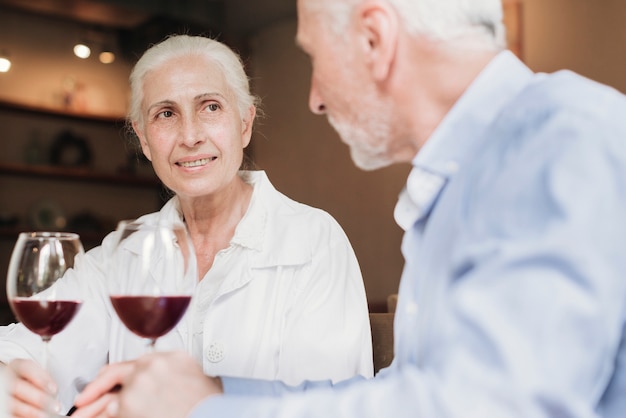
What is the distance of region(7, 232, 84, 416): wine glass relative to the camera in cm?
97

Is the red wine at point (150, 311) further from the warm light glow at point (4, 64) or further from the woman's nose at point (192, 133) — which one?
the warm light glow at point (4, 64)

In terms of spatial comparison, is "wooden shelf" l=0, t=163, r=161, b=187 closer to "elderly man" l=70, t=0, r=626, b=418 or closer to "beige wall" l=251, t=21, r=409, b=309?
"beige wall" l=251, t=21, r=409, b=309

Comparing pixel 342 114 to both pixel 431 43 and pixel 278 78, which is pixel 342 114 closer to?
pixel 431 43

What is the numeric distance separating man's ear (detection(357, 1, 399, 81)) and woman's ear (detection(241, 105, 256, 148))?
106 cm

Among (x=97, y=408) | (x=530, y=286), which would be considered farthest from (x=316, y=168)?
(x=530, y=286)

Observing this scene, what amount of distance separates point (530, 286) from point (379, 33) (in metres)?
0.37

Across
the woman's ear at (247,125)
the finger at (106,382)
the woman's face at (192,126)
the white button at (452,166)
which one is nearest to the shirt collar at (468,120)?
the white button at (452,166)

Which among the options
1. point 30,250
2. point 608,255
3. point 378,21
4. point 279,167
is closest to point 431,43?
point 378,21

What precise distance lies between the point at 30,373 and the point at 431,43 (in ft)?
2.44

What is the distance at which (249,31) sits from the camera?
5.74m

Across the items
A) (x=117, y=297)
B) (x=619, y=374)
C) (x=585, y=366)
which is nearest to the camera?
(x=585, y=366)

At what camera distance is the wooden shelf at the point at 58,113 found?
5.12 meters

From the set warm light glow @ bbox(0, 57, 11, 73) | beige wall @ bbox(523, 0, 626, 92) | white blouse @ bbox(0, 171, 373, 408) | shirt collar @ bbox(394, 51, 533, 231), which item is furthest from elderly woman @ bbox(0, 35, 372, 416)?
warm light glow @ bbox(0, 57, 11, 73)

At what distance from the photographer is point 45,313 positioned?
0.98 metres
